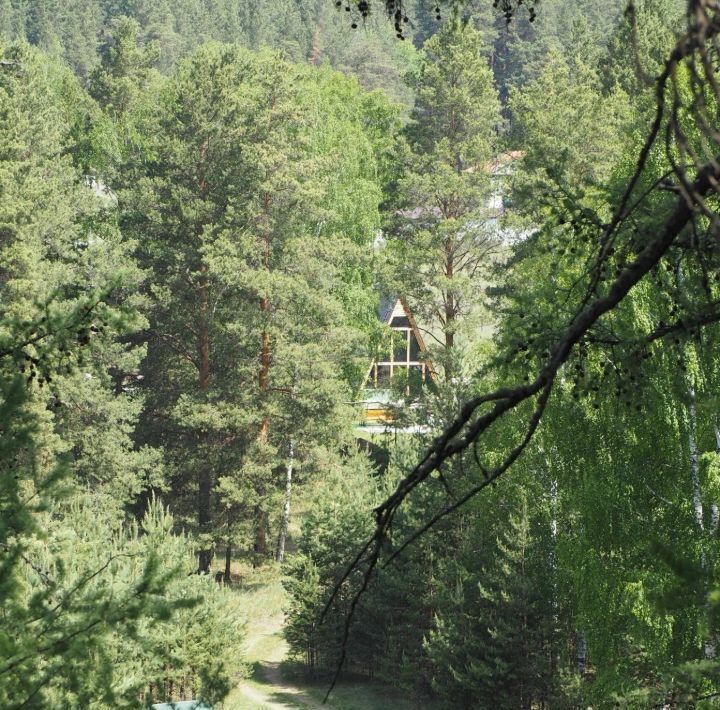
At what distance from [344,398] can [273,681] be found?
24.8ft

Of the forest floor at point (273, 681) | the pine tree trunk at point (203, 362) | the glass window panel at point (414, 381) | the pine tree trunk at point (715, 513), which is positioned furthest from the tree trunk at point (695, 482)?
the pine tree trunk at point (203, 362)

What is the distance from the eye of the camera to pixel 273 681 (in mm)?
22109

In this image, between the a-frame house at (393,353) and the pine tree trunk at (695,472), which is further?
the a-frame house at (393,353)

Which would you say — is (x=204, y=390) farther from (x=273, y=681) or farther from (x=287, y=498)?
(x=273, y=681)

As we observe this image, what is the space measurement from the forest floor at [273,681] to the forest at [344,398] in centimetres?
9

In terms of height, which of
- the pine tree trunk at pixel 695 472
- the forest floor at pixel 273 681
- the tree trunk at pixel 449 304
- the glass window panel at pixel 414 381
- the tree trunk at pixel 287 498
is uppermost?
the tree trunk at pixel 449 304

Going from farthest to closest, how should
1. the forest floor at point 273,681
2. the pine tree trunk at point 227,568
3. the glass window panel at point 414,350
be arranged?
the glass window panel at point 414,350 < the pine tree trunk at point 227,568 < the forest floor at point 273,681

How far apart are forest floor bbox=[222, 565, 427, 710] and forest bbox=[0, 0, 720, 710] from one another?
9cm

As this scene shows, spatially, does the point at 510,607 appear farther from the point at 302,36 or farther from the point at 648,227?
the point at 302,36

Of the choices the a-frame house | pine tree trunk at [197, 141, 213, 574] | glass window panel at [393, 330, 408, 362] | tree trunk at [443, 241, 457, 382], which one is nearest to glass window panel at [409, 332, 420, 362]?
the a-frame house

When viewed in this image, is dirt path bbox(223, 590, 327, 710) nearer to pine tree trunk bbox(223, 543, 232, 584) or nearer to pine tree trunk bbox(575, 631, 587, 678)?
pine tree trunk bbox(223, 543, 232, 584)

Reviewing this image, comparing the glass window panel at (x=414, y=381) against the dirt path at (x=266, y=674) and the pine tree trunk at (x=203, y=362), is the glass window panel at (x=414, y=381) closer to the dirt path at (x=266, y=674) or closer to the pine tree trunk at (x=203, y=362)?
the pine tree trunk at (x=203, y=362)

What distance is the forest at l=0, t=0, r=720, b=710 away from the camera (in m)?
6.81

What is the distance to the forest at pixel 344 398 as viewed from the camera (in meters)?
6.81
